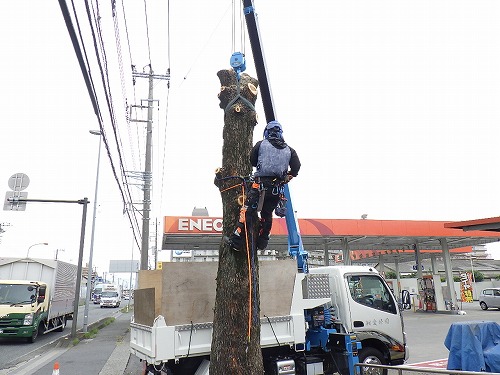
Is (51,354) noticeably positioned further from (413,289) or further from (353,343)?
(413,289)

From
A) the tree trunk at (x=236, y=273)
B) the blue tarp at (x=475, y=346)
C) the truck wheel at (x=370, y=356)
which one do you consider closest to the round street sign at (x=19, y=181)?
the tree trunk at (x=236, y=273)

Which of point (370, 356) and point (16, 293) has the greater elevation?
point (16, 293)

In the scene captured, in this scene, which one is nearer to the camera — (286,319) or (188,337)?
(188,337)

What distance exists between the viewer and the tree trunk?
4793 mm

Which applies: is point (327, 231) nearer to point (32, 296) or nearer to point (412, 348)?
point (412, 348)

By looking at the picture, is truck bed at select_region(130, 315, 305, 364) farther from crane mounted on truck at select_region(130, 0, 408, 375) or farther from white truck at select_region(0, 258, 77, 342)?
white truck at select_region(0, 258, 77, 342)

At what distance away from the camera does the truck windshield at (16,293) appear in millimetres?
15594

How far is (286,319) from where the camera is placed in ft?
20.8

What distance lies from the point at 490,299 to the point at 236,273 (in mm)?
Answer: 30055

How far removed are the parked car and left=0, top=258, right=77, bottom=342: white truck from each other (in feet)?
91.4

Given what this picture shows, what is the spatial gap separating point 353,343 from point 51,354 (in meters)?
10.3

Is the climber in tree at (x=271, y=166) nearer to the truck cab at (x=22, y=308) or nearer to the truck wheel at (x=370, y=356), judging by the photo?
the truck wheel at (x=370, y=356)

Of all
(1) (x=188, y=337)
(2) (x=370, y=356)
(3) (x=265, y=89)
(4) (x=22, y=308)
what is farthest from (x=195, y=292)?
(4) (x=22, y=308)

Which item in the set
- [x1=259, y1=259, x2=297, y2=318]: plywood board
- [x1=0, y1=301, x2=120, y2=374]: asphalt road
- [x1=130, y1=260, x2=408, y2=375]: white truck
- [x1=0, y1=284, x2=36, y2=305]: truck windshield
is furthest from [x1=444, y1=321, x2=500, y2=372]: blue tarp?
[x1=0, y1=284, x2=36, y2=305]: truck windshield
